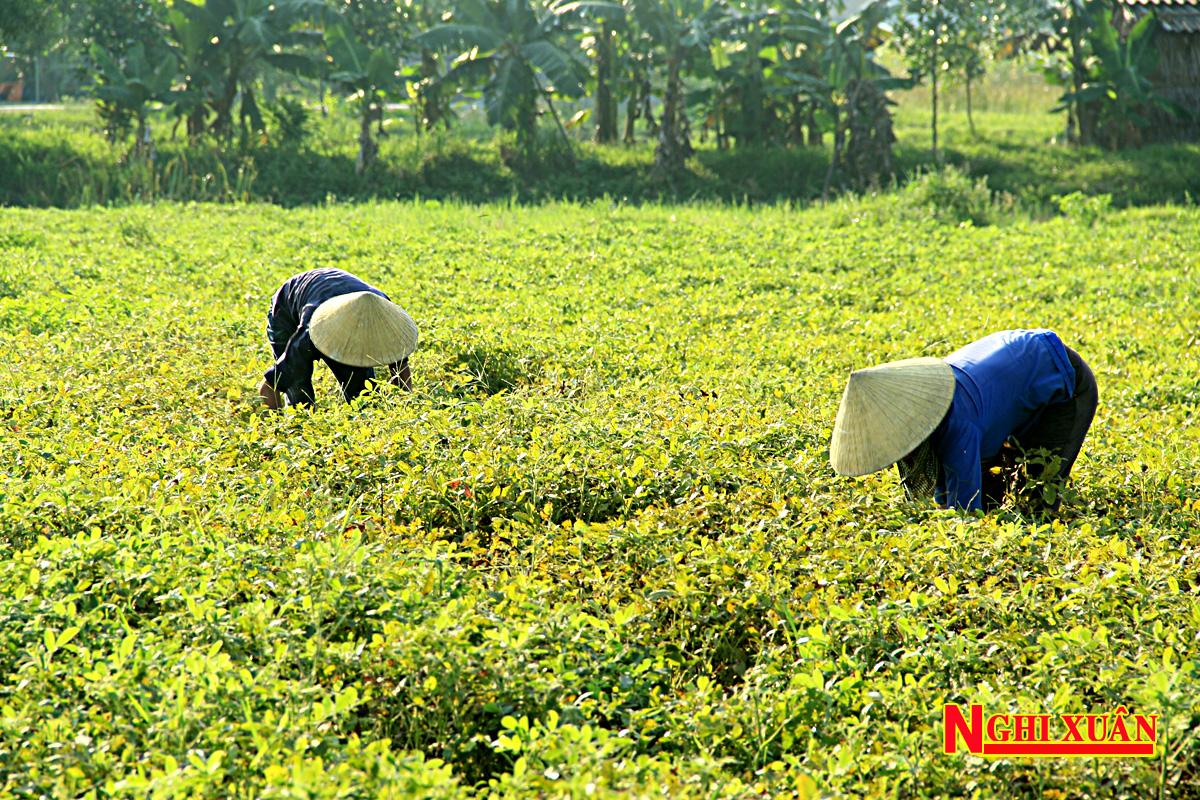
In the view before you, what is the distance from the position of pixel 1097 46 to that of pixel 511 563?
19504mm

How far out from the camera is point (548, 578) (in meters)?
4.18

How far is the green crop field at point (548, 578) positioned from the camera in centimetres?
311

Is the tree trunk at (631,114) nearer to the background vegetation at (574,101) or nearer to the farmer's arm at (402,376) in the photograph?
the background vegetation at (574,101)

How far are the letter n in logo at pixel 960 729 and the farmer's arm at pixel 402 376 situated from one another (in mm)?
3527

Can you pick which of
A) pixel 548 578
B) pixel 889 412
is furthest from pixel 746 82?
pixel 548 578

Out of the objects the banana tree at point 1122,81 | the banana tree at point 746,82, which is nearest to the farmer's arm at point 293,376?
the banana tree at point 746,82

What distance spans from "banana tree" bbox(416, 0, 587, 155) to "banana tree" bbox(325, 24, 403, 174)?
30.0 inches

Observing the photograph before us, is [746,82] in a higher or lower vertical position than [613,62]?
lower

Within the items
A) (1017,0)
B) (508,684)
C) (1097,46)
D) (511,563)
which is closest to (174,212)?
(511,563)

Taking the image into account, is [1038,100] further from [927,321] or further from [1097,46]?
[927,321]

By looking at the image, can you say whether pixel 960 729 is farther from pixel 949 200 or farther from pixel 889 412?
pixel 949 200

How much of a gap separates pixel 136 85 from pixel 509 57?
590 cm

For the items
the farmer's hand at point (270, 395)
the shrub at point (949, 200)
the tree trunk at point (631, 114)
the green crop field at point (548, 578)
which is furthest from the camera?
the tree trunk at point (631, 114)

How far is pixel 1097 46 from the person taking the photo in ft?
67.5
